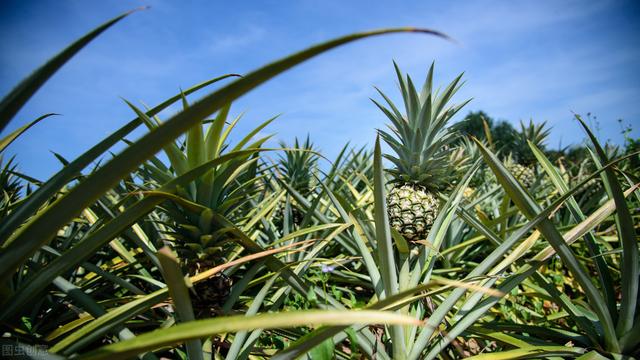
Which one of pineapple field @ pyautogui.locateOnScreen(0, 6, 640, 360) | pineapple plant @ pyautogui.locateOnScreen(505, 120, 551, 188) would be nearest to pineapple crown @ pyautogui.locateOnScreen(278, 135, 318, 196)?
pineapple field @ pyautogui.locateOnScreen(0, 6, 640, 360)

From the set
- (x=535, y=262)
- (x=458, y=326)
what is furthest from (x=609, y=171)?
(x=458, y=326)

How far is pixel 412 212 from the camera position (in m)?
1.90

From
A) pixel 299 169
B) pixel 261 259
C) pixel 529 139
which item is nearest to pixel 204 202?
pixel 261 259

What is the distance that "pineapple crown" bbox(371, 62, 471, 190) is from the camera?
1.97 metres

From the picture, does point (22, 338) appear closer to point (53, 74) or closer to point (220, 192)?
point (220, 192)

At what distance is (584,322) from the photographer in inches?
52.6

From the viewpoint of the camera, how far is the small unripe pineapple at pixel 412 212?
190 cm

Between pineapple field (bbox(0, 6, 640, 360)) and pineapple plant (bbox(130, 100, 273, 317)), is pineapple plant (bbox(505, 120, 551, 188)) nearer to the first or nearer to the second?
pineapple field (bbox(0, 6, 640, 360))

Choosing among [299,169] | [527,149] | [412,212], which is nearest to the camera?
[412,212]

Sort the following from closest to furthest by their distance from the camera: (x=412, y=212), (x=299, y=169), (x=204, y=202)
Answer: (x=204, y=202) < (x=412, y=212) < (x=299, y=169)

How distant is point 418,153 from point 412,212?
362 millimetres

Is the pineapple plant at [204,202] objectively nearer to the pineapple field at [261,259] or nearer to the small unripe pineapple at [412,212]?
the pineapple field at [261,259]

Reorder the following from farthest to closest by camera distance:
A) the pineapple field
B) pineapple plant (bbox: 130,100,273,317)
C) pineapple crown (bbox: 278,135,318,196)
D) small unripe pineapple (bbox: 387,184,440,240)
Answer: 1. pineapple crown (bbox: 278,135,318,196)
2. small unripe pineapple (bbox: 387,184,440,240)
3. pineapple plant (bbox: 130,100,273,317)
4. the pineapple field

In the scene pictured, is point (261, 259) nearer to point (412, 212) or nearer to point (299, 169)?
point (412, 212)
